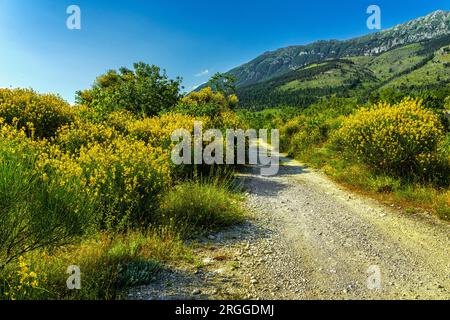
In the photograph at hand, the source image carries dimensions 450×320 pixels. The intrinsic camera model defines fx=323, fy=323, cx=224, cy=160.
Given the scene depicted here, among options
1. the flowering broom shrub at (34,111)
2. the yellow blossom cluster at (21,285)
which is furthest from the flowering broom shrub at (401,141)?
the flowering broom shrub at (34,111)

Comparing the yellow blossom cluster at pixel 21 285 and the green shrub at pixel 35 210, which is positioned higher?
the green shrub at pixel 35 210

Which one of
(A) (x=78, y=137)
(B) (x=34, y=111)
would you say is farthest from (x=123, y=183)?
(B) (x=34, y=111)

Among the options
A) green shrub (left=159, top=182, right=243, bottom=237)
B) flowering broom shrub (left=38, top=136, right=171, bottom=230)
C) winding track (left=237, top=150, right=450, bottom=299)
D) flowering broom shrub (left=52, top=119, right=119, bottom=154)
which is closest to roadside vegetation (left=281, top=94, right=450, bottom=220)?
winding track (left=237, top=150, right=450, bottom=299)

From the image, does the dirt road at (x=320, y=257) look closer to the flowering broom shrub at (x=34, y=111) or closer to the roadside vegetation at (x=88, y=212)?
the roadside vegetation at (x=88, y=212)

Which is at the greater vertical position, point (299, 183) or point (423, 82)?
point (423, 82)

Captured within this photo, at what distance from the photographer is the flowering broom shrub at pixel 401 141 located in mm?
9984

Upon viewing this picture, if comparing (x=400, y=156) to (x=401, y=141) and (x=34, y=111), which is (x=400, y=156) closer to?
(x=401, y=141)

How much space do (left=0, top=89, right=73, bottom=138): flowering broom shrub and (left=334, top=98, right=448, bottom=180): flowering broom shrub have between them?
35.5 ft

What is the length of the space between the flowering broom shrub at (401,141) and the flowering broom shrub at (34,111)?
10.8 m

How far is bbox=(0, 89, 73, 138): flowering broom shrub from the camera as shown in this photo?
11.1 m

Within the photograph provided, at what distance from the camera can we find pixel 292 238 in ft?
23.2

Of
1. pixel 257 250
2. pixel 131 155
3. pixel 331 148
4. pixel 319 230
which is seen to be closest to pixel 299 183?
pixel 331 148
